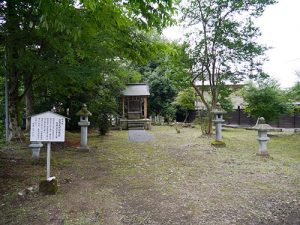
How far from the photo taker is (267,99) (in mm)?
14703

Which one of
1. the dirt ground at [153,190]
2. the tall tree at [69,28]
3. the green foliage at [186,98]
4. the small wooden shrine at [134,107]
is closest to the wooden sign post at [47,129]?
the dirt ground at [153,190]

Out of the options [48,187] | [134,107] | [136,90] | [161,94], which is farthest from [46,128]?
[161,94]

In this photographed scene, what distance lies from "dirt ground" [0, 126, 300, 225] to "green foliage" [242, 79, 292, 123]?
723 centimetres

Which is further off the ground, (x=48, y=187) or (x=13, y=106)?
(x=13, y=106)

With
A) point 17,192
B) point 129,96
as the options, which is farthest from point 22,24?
point 129,96

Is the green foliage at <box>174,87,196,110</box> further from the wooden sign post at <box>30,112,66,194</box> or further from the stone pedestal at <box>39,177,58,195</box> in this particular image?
the stone pedestal at <box>39,177,58,195</box>

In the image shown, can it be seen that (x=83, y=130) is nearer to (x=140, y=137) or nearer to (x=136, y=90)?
(x=140, y=137)

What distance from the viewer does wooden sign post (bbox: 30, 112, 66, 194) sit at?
4.49 m

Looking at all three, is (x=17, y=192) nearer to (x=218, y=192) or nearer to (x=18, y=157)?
(x=18, y=157)

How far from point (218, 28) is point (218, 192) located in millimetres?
9457

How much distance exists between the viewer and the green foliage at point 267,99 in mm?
14516

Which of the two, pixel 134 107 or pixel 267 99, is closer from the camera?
pixel 267 99

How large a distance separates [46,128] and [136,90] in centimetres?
1660

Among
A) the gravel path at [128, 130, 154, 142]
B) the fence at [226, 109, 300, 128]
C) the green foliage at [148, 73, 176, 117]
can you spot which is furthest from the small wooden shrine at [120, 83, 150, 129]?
the fence at [226, 109, 300, 128]
